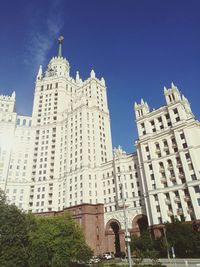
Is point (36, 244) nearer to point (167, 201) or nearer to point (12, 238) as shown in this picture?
point (12, 238)

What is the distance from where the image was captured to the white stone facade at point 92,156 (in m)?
71.0

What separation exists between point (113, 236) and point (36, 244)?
4722 centimetres

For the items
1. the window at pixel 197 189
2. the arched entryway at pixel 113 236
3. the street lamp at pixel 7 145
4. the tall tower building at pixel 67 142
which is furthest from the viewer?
the street lamp at pixel 7 145

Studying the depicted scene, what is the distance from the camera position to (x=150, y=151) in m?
79.0

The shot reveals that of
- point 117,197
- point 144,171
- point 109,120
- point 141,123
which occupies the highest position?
point 109,120

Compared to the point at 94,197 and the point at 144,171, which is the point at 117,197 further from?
the point at 144,171

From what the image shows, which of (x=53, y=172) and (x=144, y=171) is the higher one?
(x=53, y=172)

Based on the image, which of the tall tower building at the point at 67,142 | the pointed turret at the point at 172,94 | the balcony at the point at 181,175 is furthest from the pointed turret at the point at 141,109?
the balcony at the point at 181,175

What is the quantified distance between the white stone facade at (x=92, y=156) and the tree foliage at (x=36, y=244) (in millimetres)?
30640

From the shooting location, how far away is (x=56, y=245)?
43.2 m

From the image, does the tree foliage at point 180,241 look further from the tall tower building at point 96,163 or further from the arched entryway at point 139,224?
the arched entryway at point 139,224

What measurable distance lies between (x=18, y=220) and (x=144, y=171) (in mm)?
45624

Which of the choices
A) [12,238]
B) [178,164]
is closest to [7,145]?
[12,238]

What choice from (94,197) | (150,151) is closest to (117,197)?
(94,197)
